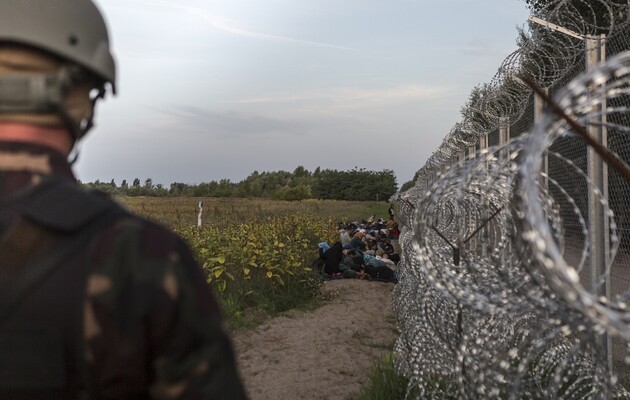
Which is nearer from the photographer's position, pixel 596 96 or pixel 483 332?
pixel 596 96

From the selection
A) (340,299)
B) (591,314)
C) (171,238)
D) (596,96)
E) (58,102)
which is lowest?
(340,299)

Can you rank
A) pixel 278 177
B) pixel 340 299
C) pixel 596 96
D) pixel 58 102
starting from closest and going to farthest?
pixel 58 102 → pixel 596 96 → pixel 340 299 → pixel 278 177

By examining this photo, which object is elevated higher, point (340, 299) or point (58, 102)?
point (58, 102)

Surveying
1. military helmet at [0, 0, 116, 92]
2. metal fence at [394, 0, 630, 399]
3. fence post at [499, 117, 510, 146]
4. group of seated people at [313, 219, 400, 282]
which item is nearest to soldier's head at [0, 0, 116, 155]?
military helmet at [0, 0, 116, 92]

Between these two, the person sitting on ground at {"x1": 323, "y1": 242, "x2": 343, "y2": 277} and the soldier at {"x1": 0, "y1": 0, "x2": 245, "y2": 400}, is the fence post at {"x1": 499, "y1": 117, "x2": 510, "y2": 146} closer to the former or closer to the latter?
the person sitting on ground at {"x1": 323, "y1": 242, "x2": 343, "y2": 277}

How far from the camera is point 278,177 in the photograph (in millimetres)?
81688

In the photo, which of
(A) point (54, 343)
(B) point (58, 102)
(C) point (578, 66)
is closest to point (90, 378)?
(A) point (54, 343)

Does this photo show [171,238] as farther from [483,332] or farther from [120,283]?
[483,332]

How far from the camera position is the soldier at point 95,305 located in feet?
3.58

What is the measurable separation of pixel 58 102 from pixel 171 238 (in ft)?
1.17

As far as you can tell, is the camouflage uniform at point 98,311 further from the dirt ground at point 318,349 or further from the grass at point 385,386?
the dirt ground at point 318,349

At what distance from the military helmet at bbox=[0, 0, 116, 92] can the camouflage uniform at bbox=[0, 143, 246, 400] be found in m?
0.35

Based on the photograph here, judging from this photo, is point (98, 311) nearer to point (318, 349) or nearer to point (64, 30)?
point (64, 30)

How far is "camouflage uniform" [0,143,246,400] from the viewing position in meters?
1.09
